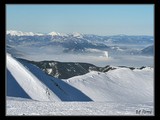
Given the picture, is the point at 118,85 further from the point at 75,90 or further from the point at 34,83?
the point at 34,83

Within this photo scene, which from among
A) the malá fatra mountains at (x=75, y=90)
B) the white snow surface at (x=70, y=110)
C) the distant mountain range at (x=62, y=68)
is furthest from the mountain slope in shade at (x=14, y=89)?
the distant mountain range at (x=62, y=68)

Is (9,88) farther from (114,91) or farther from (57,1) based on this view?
(114,91)

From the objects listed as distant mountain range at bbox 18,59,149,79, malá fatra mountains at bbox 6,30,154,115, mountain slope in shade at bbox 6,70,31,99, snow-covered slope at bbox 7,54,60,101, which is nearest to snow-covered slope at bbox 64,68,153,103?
malá fatra mountains at bbox 6,30,154,115

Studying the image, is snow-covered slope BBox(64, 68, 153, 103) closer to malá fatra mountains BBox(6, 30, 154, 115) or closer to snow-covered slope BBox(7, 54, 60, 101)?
malá fatra mountains BBox(6, 30, 154, 115)

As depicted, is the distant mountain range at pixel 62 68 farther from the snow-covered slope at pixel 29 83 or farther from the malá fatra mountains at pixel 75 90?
the snow-covered slope at pixel 29 83

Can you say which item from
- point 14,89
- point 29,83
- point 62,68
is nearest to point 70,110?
point 14,89
